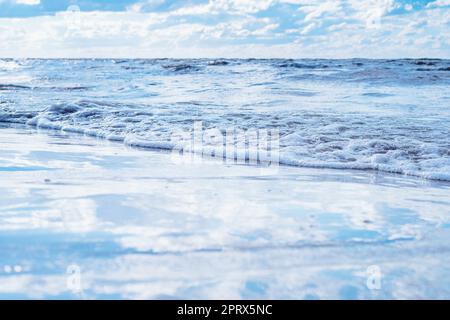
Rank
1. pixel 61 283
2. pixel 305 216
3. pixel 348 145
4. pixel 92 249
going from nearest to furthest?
1. pixel 61 283
2. pixel 92 249
3. pixel 305 216
4. pixel 348 145

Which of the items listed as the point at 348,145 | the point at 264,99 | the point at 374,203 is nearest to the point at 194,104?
the point at 264,99

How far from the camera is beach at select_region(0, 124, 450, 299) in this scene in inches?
89.1

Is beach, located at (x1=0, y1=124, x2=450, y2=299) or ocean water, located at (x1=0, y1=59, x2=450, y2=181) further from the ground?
ocean water, located at (x1=0, y1=59, x2=450, y2=181)

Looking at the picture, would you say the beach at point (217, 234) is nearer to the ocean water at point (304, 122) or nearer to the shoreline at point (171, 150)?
the shoreline at point (171, 150)

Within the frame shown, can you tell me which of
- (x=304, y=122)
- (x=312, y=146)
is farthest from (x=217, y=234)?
(x=304, y=122)

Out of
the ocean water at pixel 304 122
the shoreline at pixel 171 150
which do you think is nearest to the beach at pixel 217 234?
the shoreline at pixel 171 150

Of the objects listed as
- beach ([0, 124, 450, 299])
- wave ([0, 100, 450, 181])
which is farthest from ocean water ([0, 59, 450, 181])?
beach ([0, 124, 450, 299])

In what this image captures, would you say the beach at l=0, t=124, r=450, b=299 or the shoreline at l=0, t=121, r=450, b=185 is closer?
the beach at l=0, t=124, r=450, b=299

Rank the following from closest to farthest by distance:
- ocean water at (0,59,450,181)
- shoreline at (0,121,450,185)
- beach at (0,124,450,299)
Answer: beach at (0,124,450,299) < shoreline at (0,121,450,185) < ocean water at (0,59,450,181)

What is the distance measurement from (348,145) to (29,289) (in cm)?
450

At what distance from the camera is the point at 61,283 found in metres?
2.24

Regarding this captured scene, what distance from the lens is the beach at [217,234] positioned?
2264 mm

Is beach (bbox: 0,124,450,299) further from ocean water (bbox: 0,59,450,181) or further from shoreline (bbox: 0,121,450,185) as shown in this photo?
ocean water (bbox: 0,59,450,181)
